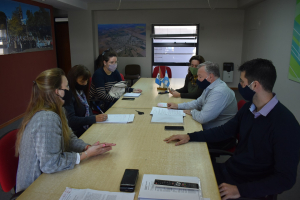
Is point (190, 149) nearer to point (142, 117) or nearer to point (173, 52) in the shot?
point (142, 117)

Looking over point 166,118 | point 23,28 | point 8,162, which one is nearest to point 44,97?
point 8,162

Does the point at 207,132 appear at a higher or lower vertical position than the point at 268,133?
lower

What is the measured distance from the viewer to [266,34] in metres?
4.93

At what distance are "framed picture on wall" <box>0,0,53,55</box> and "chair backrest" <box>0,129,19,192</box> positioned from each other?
3405mm

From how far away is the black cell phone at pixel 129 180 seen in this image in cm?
111

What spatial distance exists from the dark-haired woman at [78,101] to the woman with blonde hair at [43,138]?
751mm

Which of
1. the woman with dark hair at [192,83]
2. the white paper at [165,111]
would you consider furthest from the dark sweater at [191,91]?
the white paper at [165,111]

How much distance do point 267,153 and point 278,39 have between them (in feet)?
12.3

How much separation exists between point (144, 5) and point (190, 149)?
5732 mm

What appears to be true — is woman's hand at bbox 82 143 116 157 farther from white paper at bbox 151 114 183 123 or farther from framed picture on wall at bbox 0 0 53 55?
framed picture on wall at bbox 0 0 53 55

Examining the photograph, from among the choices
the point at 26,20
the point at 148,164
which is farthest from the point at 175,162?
the point at 26,20

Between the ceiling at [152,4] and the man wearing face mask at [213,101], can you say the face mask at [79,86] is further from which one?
the ceiling at [152,4]

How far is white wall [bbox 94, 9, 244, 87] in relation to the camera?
21.7 ft

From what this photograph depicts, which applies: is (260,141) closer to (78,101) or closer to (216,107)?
(216,107)
